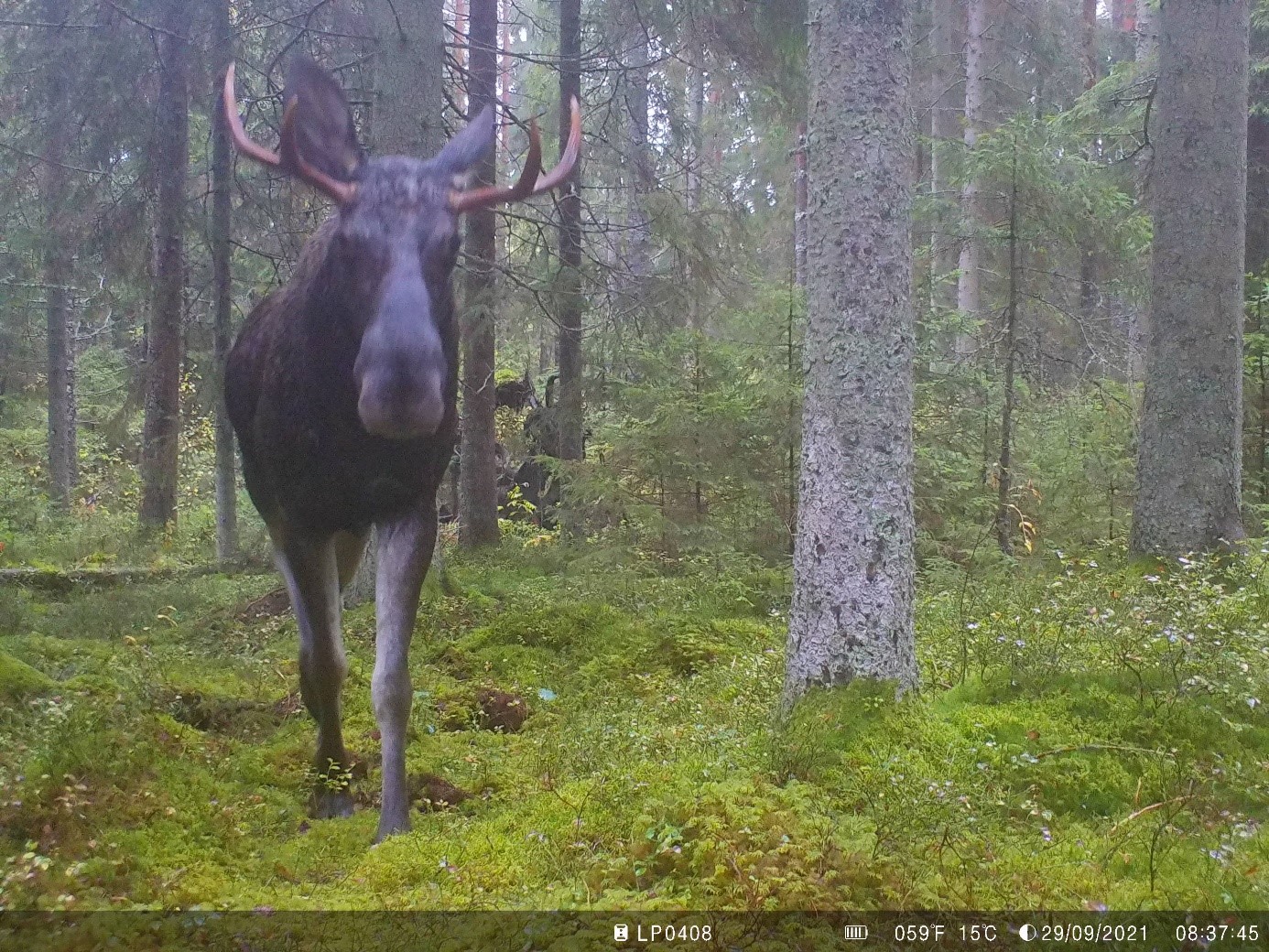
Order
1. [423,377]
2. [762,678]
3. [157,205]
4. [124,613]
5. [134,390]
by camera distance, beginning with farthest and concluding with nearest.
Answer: [134,390] → [157,205] → [124,613] → [762,678] → [423,377]

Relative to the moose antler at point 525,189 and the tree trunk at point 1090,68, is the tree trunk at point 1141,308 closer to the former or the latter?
the tree trunk at point 1090,68

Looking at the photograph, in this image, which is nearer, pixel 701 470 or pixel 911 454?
pixel 911 454

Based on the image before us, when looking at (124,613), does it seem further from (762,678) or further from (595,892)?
(595,892)

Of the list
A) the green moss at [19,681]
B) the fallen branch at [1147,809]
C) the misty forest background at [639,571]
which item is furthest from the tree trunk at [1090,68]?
the green moss at [19,681]

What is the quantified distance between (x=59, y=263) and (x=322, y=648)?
11.3m

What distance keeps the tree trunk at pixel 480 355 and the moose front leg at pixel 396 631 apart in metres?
6.19

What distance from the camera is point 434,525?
13.2 ft

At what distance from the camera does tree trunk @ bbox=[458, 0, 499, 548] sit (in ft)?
33.9

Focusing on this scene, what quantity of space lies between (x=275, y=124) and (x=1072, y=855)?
25.8ft

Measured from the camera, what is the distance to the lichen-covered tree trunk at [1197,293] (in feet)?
24.3

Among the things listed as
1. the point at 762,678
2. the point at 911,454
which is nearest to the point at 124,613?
the point at 762,678

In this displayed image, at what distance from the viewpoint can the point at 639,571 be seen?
9609 mm

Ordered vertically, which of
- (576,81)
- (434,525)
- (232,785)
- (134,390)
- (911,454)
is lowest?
(232,785)

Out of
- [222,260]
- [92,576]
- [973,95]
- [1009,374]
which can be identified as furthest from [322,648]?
[973,95]
